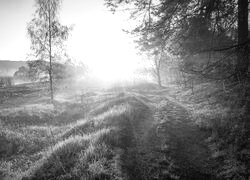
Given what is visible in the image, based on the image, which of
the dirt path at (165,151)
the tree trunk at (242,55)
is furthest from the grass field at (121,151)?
the tree trunk at (242,55)

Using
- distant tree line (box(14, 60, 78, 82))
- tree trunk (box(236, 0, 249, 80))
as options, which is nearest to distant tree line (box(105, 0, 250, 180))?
tree trunk (box(236, 0, 249, 80))

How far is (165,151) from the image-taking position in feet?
19.8

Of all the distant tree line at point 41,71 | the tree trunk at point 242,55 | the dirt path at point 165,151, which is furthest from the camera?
the distant tree line at point 41,71

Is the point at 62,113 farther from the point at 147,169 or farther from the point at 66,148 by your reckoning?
the point at 147,169

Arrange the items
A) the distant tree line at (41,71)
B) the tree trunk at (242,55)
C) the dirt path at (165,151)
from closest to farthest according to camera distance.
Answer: the dirt path at (165,151)
the tree trunk at (242,55)
the distant tree line at (41,71)

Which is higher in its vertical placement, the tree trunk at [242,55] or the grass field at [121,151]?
the tree trunk at [242,55]

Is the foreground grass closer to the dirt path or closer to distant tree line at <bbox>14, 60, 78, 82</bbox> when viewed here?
the dirt path

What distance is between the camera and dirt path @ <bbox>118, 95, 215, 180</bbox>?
189 inches

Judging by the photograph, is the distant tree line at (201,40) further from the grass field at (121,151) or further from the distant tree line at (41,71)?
the distant tree line at (41,71)

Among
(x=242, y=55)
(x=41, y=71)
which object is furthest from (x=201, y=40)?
(x=41, y=71)

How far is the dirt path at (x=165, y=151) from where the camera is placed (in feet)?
15.8

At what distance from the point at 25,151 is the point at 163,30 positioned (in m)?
8.21

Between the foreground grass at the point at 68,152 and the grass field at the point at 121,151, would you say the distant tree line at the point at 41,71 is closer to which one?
the foreground grass at the point at 68,152

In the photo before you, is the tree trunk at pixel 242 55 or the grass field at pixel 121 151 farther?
the tree trunk at pixel 242 55
